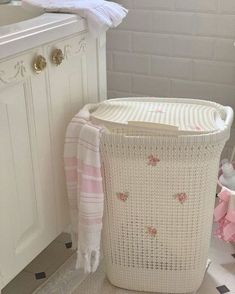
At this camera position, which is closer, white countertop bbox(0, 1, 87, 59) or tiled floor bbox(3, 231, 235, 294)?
white countertop bbox(0, 1, 87, 59)

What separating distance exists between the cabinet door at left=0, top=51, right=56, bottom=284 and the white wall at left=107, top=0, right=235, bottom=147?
0.87 meters

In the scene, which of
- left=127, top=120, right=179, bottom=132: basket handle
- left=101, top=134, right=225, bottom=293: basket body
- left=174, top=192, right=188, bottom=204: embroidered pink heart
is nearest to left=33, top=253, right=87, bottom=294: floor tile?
left=101, top=134, right=225, bottom=293: basket body

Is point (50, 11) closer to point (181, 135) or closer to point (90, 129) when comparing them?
point (90, 129)

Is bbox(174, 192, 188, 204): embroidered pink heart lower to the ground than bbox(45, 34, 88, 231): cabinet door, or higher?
lower

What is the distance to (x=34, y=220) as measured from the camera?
4.43ft

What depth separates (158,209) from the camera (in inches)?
52.6

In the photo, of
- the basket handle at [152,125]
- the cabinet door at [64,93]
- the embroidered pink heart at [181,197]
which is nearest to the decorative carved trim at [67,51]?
the cabinet door at [64,93]

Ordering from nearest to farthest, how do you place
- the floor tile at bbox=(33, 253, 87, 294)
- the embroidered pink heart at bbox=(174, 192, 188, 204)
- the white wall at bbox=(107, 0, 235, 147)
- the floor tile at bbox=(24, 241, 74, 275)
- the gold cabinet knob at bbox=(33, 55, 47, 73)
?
the gold cabinet knob at bbox=(33, 55, 47, 73) → the embroidered pink heart at bbox=(174, 192, 188, 204) → the floor tile at bbox=(33, 253, 87, 294) → the floor tile at bbox=(24, 241, 74, 275) → the white wall at bbox=(107, 0, 235, 147)

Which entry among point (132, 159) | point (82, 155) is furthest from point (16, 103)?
point (132, 159)

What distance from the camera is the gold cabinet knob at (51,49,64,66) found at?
126 cm

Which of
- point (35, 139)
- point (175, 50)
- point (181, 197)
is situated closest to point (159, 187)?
point (181, 197)

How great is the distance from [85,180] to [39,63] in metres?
0.34

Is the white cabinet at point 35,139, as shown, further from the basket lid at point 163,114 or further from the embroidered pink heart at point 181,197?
the embroidered pink heart at point 181,197

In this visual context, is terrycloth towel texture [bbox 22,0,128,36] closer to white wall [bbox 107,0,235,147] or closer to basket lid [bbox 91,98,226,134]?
basket lid [bbox 91,98,226,134]
